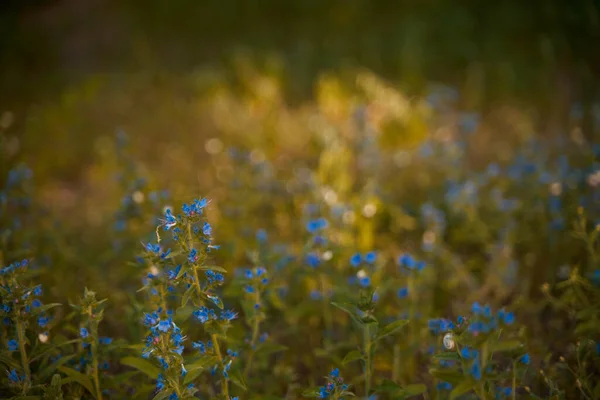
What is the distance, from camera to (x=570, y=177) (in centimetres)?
267

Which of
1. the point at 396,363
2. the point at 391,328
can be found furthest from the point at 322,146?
the point at 391,328

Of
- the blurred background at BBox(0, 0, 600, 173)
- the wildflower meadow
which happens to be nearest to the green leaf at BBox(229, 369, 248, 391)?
the wildflower meadow

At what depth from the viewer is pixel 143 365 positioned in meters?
1.53

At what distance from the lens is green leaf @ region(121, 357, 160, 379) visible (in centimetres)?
152

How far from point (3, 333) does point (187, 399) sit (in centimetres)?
65

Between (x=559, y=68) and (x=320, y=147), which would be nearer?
(x=320, y=147)

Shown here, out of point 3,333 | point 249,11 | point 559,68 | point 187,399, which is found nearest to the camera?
point 187,399

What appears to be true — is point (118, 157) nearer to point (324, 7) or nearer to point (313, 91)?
point (313, 91)

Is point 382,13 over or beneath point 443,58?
over

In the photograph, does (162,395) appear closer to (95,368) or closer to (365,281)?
(95,368)

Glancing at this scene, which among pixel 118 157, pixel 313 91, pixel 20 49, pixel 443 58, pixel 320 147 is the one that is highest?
pixel 20 49

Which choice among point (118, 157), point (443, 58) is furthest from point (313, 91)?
point (118, 157)

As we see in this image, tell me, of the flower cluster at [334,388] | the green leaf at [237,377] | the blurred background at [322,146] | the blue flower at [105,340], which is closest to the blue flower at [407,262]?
the blurred background at [322,146]

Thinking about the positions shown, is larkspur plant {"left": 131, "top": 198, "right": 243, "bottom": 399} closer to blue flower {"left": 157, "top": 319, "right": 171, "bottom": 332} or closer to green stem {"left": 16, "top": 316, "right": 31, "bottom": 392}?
blue flower {"left": 157, "top": 319, "right": 171, "bottom": 332}
